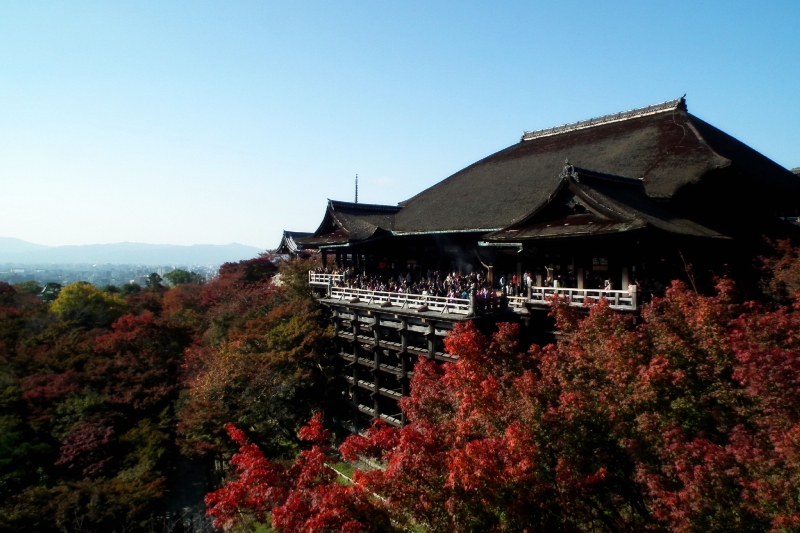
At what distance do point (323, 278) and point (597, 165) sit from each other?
13.8m

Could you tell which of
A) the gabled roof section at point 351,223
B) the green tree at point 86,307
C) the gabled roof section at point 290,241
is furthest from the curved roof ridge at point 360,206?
the green tree at point 86,307

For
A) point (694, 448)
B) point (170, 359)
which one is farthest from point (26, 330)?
point (694, 448)

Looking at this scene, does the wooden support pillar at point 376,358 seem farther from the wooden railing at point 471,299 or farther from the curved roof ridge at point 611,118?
the curved roof ridge at point 611,118

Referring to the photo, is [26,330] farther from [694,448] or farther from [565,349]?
[694,448]

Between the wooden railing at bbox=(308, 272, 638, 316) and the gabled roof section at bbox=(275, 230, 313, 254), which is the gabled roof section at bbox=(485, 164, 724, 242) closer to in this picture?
the wooden railing at bbox=(308, 272, 638, 316)

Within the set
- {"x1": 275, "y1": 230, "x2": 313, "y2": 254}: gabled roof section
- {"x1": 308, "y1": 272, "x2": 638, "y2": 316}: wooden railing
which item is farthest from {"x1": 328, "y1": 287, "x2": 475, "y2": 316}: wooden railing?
{"x1": 275, "y1": 230, "x2": 313, "y2": 254}: gabled roof section

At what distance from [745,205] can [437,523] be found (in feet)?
58.0

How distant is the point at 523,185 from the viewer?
22.3 metres

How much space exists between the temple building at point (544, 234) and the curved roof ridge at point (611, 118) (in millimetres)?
54

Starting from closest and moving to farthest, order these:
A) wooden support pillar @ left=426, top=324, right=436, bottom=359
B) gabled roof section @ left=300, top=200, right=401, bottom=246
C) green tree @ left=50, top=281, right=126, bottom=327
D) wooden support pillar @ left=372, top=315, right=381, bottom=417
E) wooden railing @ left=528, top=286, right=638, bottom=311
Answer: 1. wooden railing @ left=528, top=286, right=638, bottom=311
2. wooden support pillar @ left=426, top=324, right=436, bottom=359
3. wooden support pillar @ left=372, top=315, right=381, bottom=417
4. gabled roof section @ left=300, top=200, right=401, bottom=246
5. green tree @ left=50, top=281, right=126, bottom=327

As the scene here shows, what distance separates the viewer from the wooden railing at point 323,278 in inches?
997

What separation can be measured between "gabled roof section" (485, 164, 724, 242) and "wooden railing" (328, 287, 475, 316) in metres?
2.54

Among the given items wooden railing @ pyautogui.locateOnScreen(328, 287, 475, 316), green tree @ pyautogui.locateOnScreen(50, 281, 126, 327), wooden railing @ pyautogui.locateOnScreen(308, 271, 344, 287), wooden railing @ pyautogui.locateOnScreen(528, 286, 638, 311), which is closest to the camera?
wooden railing @ pyautogui.locateOnScreen(528, 286, 638, 311)

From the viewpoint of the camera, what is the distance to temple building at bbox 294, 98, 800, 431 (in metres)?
15.7
